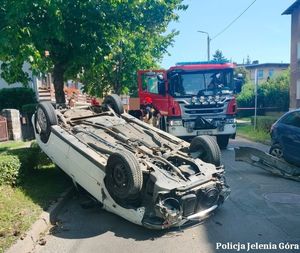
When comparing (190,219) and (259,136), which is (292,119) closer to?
(190,219)

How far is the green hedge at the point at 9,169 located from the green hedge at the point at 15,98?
12.5 meters

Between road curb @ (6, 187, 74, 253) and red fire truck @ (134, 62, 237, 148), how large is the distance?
6.02 metres

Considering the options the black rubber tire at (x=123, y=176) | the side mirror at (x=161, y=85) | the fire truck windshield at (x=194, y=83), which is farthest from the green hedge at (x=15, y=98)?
the black rubber tire at (x=123, y=176)

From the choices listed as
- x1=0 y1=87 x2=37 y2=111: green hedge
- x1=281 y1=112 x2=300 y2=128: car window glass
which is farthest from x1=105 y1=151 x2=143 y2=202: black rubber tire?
x1=0 y1=87 x2=37 y2=111: green hedge

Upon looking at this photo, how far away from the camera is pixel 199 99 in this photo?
11812 millimetres

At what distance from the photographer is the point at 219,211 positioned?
593 cm

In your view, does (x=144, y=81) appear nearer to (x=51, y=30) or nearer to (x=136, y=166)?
(x=51, y=30)

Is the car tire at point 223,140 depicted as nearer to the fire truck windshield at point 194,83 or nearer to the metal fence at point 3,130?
the fire truck windshield at point 194,83

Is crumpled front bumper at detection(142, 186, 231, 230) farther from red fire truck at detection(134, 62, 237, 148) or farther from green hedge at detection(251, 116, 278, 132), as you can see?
green hedge at detection(251, 116, 278, 132)

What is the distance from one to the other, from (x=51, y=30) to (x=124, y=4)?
240cm

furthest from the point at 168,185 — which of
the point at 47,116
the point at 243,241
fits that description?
the point at 47,116

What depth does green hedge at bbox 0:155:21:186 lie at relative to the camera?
21.1 feet

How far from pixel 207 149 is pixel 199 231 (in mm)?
1699

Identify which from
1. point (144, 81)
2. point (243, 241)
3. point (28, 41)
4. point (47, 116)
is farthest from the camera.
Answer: point (144, 81)
